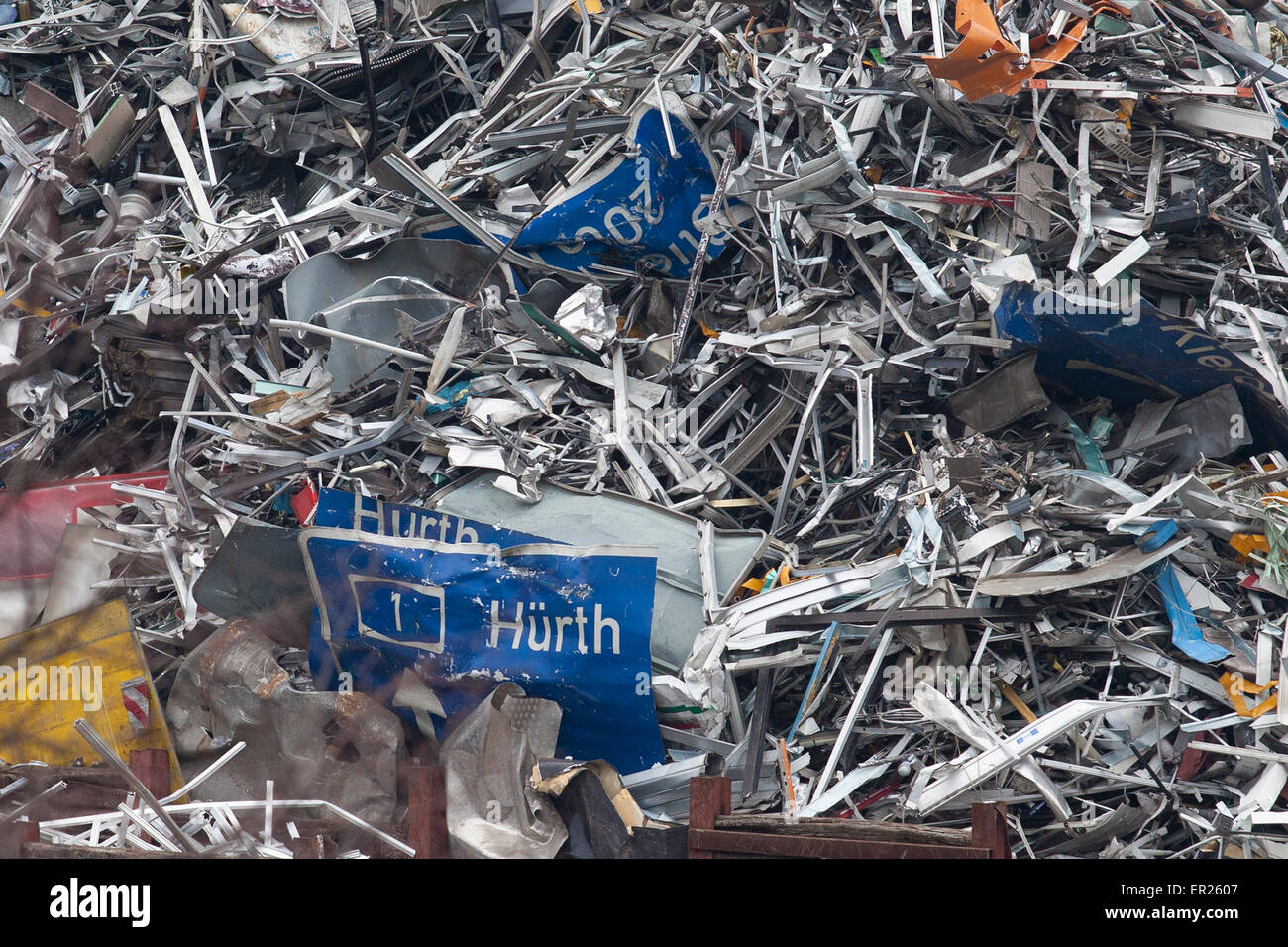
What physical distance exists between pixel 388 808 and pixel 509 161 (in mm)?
3634

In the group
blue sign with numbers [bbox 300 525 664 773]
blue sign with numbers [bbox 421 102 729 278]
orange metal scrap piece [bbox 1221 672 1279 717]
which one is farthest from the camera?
blue sign with numbers [bbox 421 102 729 278]

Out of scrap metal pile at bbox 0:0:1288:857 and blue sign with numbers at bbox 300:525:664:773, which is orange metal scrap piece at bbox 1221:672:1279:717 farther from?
blue sign with numbers at bbox 300:525:664:773

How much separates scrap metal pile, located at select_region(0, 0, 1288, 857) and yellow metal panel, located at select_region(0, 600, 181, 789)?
0.03 m

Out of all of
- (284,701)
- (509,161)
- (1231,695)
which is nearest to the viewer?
(1231,695)

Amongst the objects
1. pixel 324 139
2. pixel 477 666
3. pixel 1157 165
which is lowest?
pixel 477 666

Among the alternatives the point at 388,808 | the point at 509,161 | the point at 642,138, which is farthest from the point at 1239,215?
the point at 388,808

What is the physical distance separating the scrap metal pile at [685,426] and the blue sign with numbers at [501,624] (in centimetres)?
2

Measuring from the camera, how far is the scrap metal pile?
4.84m

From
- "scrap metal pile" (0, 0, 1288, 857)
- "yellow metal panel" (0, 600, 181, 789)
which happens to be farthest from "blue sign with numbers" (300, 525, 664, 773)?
"yellow metal panel" (0, 600, 181, 789)

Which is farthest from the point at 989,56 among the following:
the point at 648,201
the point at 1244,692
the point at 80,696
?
the point at 80,696

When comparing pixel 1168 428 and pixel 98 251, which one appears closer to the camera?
pixel 1168 428

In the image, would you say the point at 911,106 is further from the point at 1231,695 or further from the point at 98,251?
the point at 98,251

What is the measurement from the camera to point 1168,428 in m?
5.42

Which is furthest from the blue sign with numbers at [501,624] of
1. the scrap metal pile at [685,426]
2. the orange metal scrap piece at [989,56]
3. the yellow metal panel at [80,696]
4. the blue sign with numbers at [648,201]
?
the orange metal scrap piece at [989,56]
